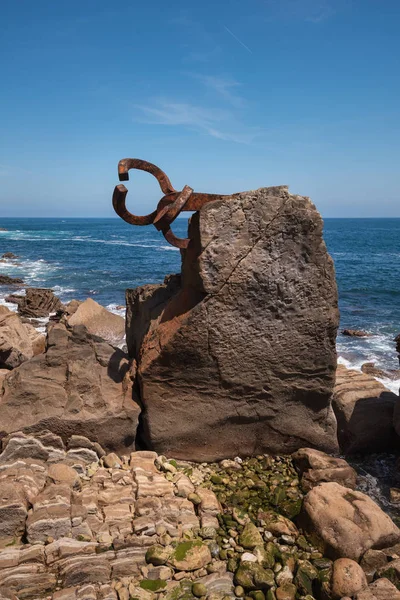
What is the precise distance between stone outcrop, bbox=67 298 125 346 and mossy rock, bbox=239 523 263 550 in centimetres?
992

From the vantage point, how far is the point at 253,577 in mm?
4371

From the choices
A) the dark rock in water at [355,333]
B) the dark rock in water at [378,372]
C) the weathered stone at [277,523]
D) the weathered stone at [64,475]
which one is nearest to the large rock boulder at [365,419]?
the weathered stone at [277,523]

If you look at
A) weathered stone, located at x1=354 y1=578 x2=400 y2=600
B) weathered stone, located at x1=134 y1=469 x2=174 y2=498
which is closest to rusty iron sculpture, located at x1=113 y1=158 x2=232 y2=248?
weathered stone, located at x1=134 y1=469 x2=174 y2=498

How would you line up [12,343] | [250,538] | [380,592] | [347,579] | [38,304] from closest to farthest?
[380,592] < [347,579] < [250,538] < [12,343] < [38,304]

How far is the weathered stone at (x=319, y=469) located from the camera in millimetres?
5906

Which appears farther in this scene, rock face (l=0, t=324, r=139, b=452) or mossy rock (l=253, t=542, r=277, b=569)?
rock face (l=0, t=324, r=139, b=452)

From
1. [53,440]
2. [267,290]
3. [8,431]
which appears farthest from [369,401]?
Answer: [8,431]

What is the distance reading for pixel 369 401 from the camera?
7.73m

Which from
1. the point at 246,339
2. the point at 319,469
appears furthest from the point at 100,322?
the point at 319,469

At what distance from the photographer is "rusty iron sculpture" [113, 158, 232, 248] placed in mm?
5965

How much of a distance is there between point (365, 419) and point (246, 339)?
2780 millimetres

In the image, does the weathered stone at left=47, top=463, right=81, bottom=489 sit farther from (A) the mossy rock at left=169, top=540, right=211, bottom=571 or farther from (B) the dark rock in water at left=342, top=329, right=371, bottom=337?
(B) the dark rock in water at left=342, top=329, right=371, bottom=337

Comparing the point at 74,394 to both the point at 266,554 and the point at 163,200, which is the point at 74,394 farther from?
the point at 266,554

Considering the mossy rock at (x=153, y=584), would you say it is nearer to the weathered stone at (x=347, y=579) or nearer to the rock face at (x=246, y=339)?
the weathered stone at (x=347, y=579)
